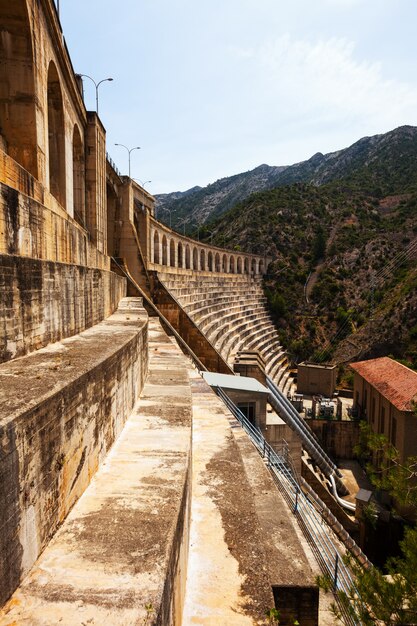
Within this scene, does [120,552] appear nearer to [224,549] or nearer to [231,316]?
[224,549]

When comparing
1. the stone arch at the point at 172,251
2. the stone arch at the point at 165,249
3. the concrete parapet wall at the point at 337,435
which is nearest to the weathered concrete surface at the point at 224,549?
the concrete parapet wall at the point at 337,435

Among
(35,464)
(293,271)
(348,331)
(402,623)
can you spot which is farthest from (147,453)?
(293,271)

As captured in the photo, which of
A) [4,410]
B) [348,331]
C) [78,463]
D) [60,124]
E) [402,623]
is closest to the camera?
[4,410]

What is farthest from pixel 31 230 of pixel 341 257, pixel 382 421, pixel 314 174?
pixel 314 174

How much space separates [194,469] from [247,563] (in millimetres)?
1584

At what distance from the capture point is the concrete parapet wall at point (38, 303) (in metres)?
3.01

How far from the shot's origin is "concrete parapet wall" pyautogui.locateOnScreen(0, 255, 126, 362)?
301cm

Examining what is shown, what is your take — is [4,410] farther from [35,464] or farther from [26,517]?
[26,517]

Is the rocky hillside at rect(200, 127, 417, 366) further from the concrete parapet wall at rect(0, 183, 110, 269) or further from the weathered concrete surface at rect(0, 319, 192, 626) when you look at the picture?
the weathered concrete surface at rect(0, 319, 192, 626)

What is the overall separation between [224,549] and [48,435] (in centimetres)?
211

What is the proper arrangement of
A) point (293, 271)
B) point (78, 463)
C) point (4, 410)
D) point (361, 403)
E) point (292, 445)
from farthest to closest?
1. point (293, 271)
2. point (361, 403)
3. point (292, 445)
4. point (78, 463)
5. point (4, 410)

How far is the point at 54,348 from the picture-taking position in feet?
13.0

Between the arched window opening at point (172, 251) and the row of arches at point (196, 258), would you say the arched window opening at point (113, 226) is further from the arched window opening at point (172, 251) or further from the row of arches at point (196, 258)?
the arched window opening at point (172, 251)

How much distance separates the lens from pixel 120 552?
7.68ft
